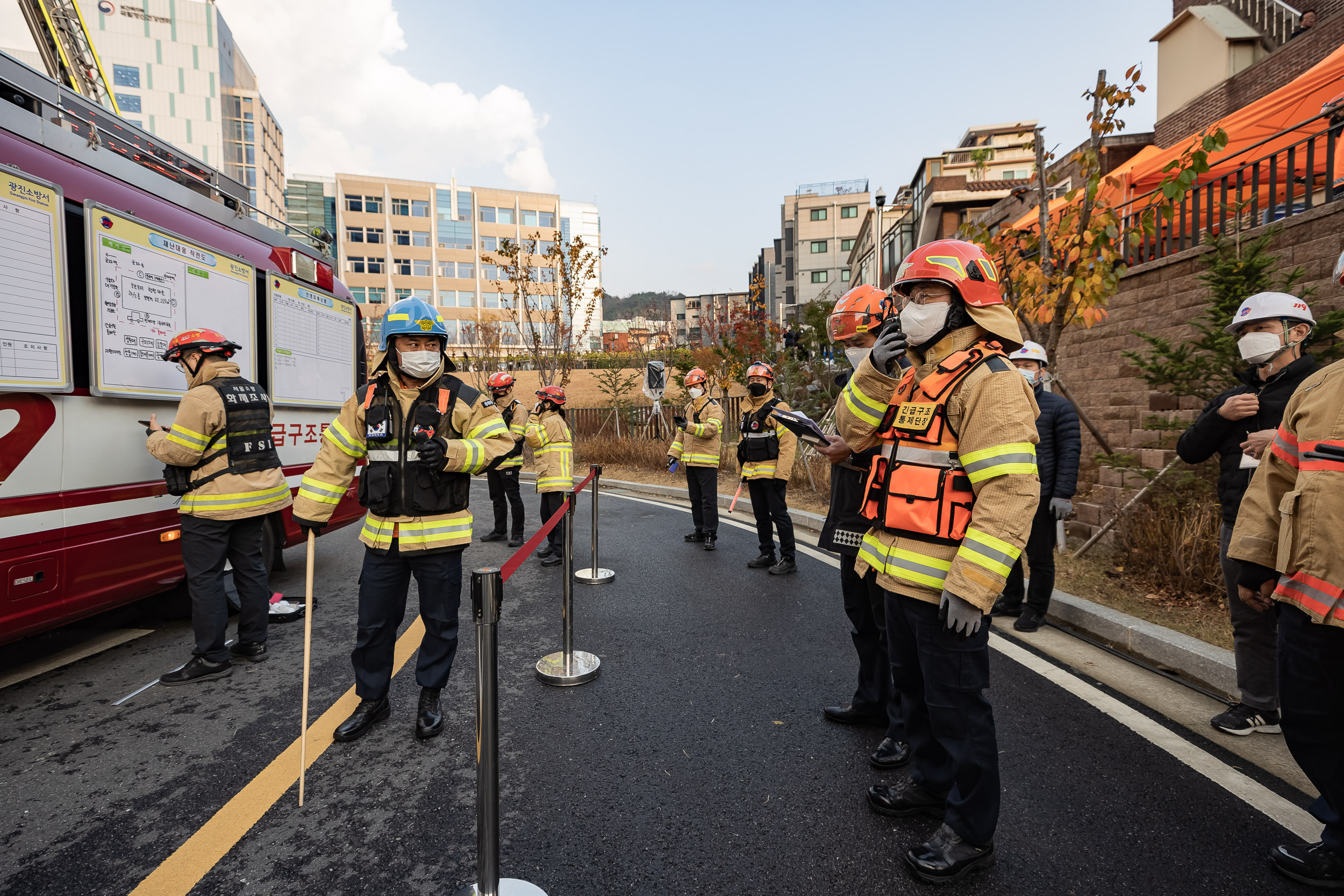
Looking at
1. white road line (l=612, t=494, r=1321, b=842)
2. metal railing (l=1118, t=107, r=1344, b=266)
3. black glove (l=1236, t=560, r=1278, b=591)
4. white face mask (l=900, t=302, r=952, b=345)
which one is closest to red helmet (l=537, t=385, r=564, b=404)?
white road line (l=612, t=494, r=1321, b=842)

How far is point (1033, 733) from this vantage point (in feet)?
10.9

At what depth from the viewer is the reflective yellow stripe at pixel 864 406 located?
8.78 ft

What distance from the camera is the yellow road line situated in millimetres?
2311

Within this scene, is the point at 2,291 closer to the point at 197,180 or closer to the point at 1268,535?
the point at 197,180

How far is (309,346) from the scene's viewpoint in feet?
20.5

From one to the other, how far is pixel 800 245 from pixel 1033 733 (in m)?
57.8

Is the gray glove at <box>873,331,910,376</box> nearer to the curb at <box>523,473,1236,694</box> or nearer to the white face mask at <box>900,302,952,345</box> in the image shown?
the white face mask at <box>900,302,952,345</box>

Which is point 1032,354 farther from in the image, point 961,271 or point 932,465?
point 932,465

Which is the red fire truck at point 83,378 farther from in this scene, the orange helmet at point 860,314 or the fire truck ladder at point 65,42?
the orange helmet at point 860,314

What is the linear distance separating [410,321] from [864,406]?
2192mm

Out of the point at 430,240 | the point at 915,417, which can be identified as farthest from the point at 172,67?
the point at 915,417

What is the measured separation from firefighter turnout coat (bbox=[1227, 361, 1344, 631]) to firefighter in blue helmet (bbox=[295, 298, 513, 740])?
3158 millimetres

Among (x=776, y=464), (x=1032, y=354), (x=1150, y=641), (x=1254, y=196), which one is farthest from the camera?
(x=776, y=464)

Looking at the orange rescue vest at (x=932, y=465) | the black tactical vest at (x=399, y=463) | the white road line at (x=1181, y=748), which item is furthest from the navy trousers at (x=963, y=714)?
the black tactical vest at (x=399, y=463)
